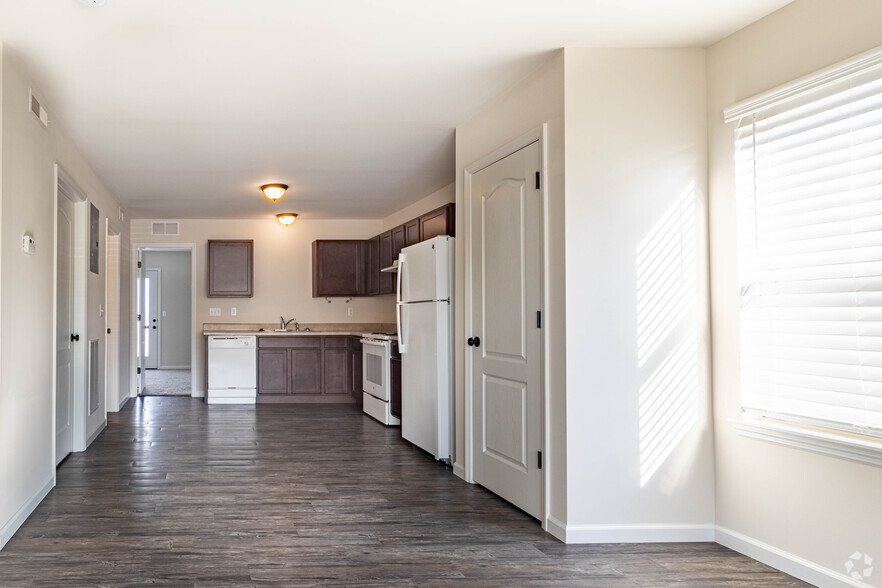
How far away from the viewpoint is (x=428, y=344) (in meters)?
5.42

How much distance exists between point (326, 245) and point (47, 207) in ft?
16.2

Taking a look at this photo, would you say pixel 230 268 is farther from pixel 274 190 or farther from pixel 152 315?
pixel 152 315

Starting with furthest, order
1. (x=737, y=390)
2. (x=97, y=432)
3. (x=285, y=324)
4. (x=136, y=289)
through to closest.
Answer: (x=285, y=324)
(x=136, y=289)
(x=97, y=432)
(x=737, y=390)

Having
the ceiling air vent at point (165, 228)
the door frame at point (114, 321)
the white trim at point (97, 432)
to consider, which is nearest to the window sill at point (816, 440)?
the white trim at point (97, 432)

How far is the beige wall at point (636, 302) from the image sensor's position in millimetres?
3357

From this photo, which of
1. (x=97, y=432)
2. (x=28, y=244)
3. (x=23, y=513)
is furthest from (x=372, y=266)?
(x=23, y=513)

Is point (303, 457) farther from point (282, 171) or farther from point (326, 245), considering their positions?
point (326, 245)

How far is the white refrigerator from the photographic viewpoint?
17.1ft

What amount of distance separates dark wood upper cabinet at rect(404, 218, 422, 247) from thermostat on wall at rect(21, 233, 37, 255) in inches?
134

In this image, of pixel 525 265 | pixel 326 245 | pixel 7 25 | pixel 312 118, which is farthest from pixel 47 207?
pixel 326 245

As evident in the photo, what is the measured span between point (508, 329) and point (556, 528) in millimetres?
1096

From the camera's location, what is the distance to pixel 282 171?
20.5 ft

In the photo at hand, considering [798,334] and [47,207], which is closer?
[798,334]

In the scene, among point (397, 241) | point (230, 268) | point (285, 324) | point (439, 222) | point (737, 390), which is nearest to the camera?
point (737, 390)
